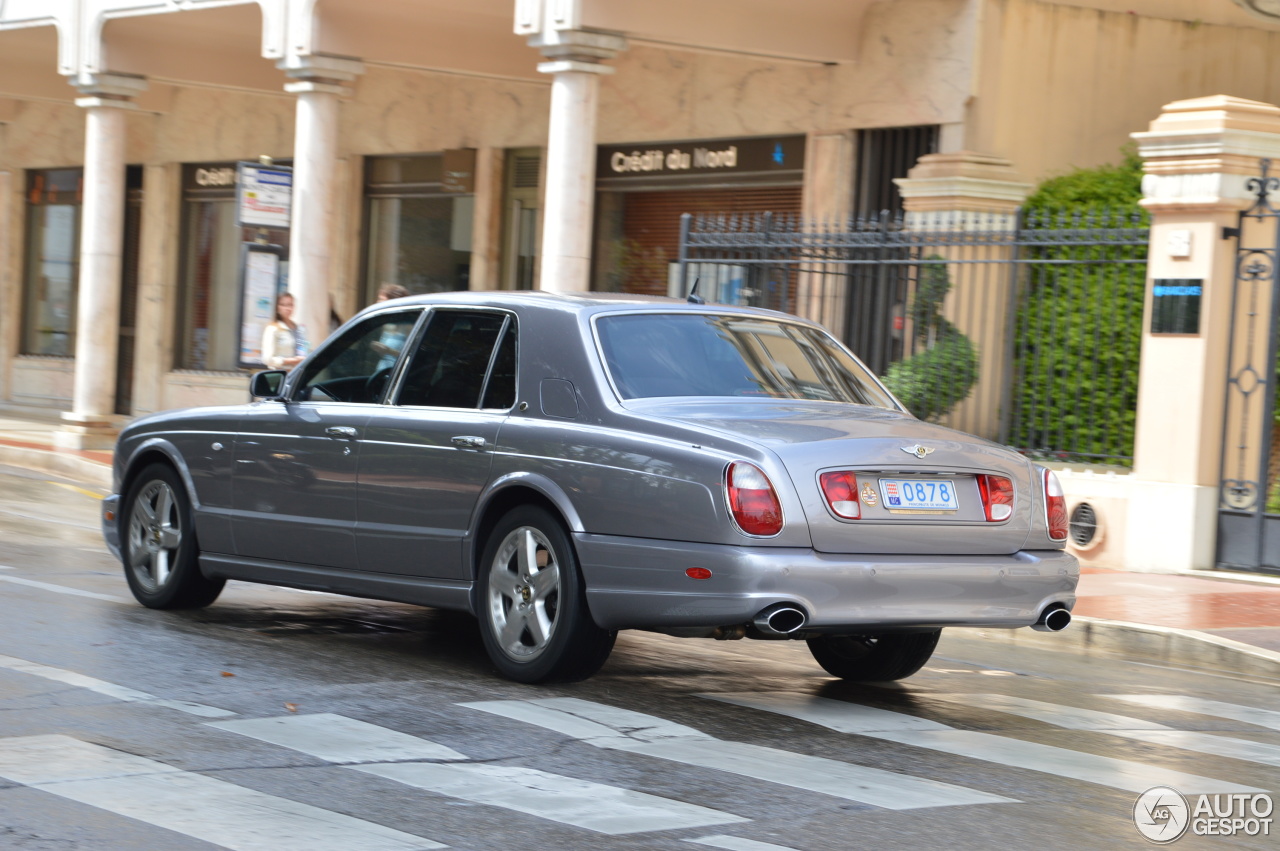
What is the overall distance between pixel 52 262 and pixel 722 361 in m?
25.5

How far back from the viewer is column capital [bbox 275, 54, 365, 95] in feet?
61.3

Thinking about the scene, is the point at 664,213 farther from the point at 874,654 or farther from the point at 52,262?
the point at 52,262

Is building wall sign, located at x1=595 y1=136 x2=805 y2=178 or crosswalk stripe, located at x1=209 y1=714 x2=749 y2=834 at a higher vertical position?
building wall sign, located at x1=595 y1=136 x2=805 y2=178

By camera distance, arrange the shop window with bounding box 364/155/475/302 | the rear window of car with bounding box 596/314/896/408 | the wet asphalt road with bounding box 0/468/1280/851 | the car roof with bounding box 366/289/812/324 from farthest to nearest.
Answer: the shop window with bounding box 364/155/475/302 → the car roof with bounding box 366/289/812/324 → the rear window of car with bounding box 596/314/896/408 → the wet asphalt road with bounding box 0/468/1280/851

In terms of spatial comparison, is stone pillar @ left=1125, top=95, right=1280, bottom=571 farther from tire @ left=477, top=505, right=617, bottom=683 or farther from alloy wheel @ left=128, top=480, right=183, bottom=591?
alloy wheel @ left=128, top=480, right=183, bottom=591

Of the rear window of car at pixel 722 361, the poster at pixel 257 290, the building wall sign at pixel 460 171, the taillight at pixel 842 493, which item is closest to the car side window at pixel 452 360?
the rear window of car at pixel 722 361

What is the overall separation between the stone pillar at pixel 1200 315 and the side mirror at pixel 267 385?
713 cm

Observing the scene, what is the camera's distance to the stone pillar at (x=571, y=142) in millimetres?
15984

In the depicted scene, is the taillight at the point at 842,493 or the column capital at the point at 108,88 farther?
the column capital at the point at 108,88

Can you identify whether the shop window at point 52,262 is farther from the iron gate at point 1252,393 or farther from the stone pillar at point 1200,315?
the iron gate at point 1252,393

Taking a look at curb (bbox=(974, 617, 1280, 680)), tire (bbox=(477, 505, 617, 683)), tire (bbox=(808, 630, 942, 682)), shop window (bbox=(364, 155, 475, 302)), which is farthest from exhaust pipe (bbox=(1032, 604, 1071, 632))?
shop window (bbox=(364, 155, 475, 302))

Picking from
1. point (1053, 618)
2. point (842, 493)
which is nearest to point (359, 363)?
point (842, 493)

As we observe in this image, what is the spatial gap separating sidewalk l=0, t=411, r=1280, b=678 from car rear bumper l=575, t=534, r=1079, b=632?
10.6 feet

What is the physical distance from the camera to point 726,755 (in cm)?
611
